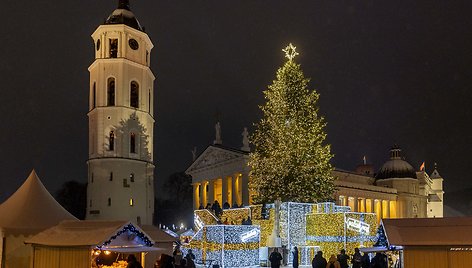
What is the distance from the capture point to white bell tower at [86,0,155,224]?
5528 centimetres

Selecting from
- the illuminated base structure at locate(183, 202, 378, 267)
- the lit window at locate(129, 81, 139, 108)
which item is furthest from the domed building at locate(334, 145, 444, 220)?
the illuminated base structure at locate(183, 202, 378, 267)

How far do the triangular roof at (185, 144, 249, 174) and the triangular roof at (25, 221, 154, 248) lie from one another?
41745 millimetres

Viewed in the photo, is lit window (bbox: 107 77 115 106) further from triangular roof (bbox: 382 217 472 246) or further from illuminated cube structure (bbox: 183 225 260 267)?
triangular roof (bbox: 382 217 472 246)

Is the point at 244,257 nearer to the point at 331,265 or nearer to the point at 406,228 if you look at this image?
the point at 331,265

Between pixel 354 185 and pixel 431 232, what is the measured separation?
61.9 m

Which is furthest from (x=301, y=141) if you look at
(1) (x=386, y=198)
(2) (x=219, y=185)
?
(1) (x=386, y=198)

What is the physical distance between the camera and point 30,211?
81.5ft

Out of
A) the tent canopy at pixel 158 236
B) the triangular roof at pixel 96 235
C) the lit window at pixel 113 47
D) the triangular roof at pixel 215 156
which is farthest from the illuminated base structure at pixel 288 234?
the triangular roof at pixel 215 156

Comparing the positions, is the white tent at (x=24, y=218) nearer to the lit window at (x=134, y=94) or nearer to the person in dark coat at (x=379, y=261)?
the person in dark coat at (x=379, y=261)

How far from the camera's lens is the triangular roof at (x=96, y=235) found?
19.1 m

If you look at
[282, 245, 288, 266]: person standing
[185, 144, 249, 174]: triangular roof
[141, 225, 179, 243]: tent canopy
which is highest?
[185, 144, 249, 174]: triangular roof

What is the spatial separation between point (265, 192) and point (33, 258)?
19213 mm

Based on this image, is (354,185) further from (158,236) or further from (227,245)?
(158,236)

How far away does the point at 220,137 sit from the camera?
230 ft
